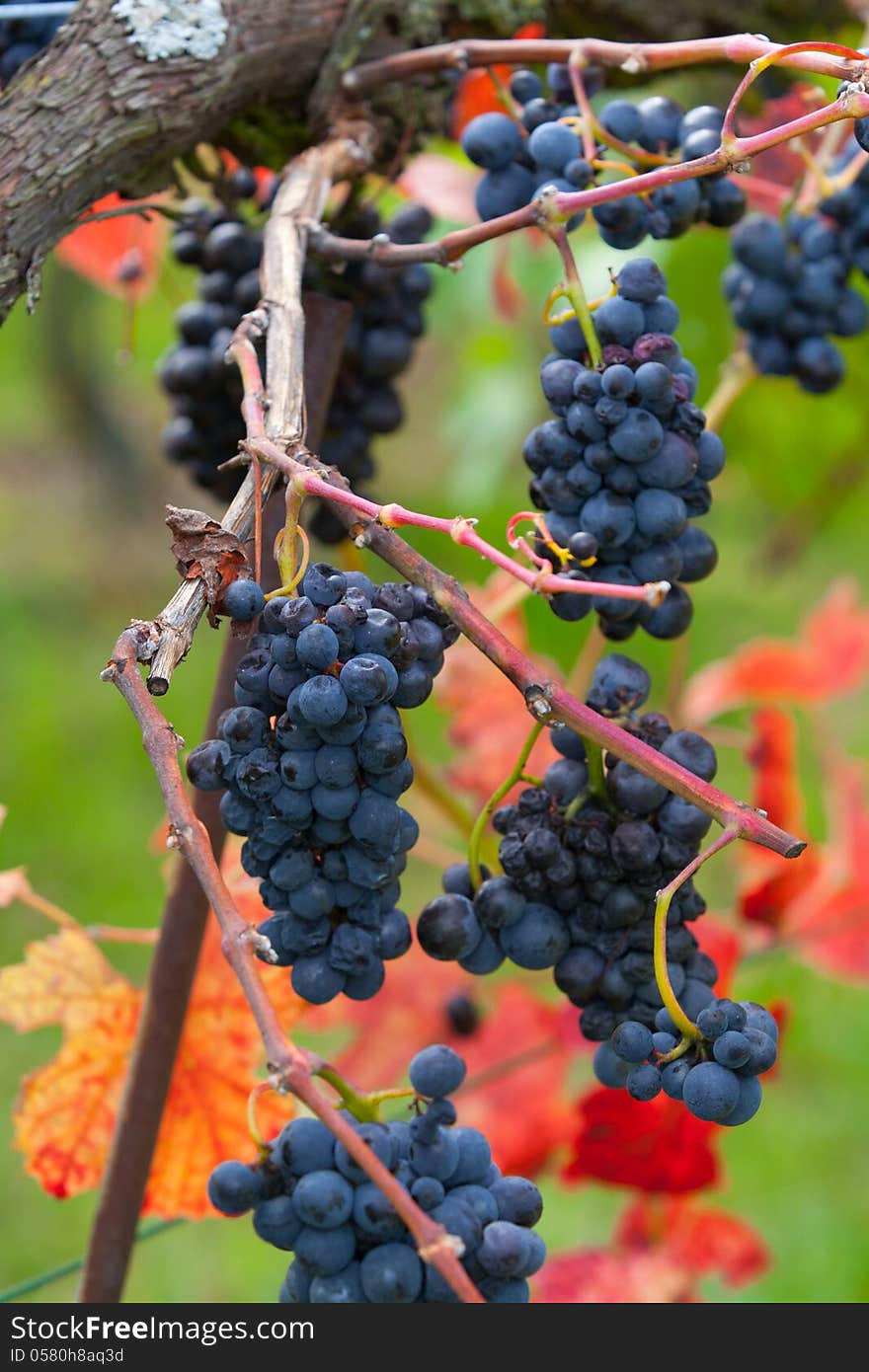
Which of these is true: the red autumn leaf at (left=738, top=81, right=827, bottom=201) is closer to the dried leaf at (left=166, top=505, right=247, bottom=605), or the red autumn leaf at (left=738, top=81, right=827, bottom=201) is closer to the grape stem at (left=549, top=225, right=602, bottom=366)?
the grape stem at (left=549, top=225, right=602, bottom=366)

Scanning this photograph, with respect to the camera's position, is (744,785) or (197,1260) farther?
(744,785)

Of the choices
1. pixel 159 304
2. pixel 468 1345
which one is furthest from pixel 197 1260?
pixel 159 304

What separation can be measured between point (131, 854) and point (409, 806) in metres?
1.27

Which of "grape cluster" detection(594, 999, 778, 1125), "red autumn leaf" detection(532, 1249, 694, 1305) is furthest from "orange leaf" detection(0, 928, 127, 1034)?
"red autumn leaf" detection(532, 1249, 694, 1305)

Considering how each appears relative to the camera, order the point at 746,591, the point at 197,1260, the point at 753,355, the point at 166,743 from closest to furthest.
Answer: the point at 166,743 < the point at 753,355 < the point at 197,1260 < the point at 746,591

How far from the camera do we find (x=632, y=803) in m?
0.62

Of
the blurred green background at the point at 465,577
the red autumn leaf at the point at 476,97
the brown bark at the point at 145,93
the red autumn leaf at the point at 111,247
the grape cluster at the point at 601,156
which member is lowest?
the blurred green background at the point at 465,577

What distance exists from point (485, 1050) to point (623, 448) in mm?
838

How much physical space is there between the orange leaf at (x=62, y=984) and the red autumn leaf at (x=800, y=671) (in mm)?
837

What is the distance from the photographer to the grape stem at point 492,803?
61 centimetres

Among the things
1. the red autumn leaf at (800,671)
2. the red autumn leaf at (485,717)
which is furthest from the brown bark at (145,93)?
the red autumn leaf at (800,671)

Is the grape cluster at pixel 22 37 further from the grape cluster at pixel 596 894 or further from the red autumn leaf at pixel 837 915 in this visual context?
the red autumn leaf at pixel 837 915

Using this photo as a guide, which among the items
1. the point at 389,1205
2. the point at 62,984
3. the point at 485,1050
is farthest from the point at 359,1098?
the point at 485,1050

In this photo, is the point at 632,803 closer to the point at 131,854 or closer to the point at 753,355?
the point at 753,355
